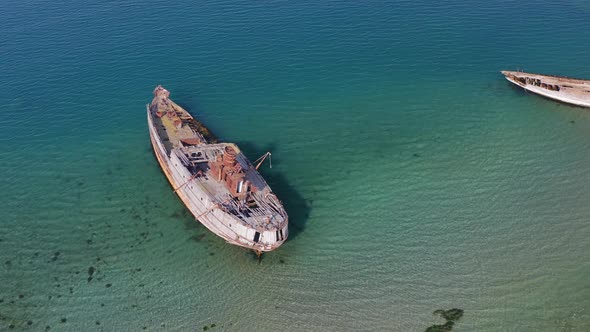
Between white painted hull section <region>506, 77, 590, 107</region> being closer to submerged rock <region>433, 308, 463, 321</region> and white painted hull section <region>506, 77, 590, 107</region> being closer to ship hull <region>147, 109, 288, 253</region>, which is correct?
submerged rock <region>433, 308, 463, 321</region>

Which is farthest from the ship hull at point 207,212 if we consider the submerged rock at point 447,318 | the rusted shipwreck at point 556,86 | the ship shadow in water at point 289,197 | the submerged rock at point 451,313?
the rusted shipwreck at point 556,86

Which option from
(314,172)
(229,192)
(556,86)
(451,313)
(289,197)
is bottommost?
(451,313)

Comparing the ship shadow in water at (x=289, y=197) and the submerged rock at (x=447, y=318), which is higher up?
the ship shadow in water at (x=289, y=197)

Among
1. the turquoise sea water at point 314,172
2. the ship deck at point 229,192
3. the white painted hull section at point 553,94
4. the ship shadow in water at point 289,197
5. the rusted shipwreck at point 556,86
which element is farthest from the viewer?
the rusted shipwreck at point 556,86

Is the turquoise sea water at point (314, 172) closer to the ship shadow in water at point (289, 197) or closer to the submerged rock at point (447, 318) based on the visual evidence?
the ship shadow in water at point (289, 197)

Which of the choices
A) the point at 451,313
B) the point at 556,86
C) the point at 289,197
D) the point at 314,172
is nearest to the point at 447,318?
the point at 451,313

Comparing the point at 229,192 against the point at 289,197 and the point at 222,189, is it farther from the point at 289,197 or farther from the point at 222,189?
the point at 289,197
